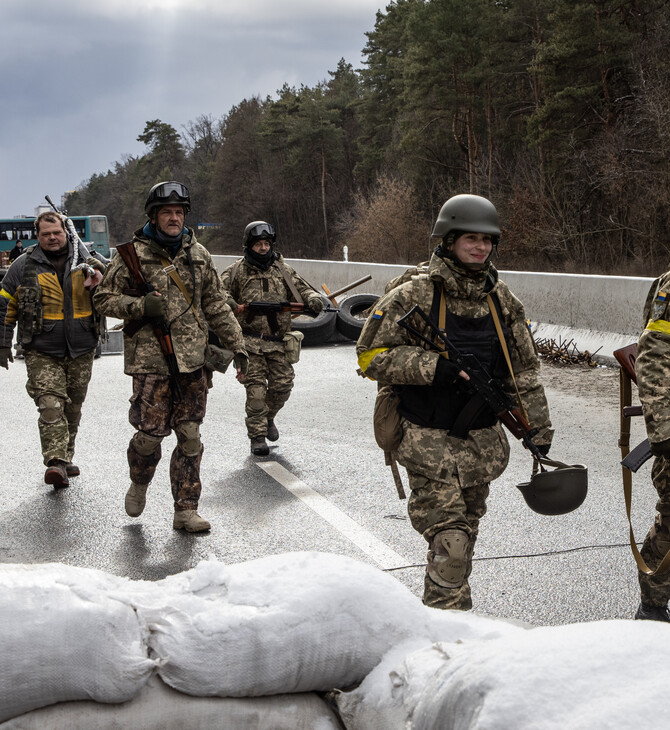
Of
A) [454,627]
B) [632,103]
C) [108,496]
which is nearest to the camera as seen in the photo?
[454,627]

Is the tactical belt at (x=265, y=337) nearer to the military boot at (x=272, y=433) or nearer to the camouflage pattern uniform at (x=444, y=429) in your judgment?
the military boot at (x=272, y=433)

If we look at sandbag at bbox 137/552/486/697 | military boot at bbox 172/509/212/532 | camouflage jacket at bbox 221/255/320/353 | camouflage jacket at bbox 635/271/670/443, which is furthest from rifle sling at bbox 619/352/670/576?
camouflage jacket at bbox 221/255/320/353

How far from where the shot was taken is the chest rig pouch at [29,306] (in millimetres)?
7008

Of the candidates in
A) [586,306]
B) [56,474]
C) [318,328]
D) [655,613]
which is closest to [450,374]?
[655,613]

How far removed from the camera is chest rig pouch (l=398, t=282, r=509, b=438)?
13.3 feet

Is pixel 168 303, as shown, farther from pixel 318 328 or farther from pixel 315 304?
pixel 318 328

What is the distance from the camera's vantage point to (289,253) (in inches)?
2721

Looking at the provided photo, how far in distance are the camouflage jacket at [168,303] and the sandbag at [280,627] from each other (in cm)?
→ 378

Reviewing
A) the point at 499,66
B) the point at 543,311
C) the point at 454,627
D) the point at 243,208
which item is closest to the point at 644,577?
the point at 454,627

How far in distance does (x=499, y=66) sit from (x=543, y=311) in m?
27.2

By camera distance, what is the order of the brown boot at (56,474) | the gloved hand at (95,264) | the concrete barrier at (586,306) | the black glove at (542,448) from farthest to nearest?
the concrete barrier at (586,306)
the gloved hand at (95,264)
the brown boot at (56,474)
the black glove at (542,448)

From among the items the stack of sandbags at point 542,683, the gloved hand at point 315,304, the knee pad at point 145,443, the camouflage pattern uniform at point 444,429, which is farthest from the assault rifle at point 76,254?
the stack of sandbags at point 542,683

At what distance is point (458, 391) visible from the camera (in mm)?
4082

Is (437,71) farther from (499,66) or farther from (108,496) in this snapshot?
(108,496)
